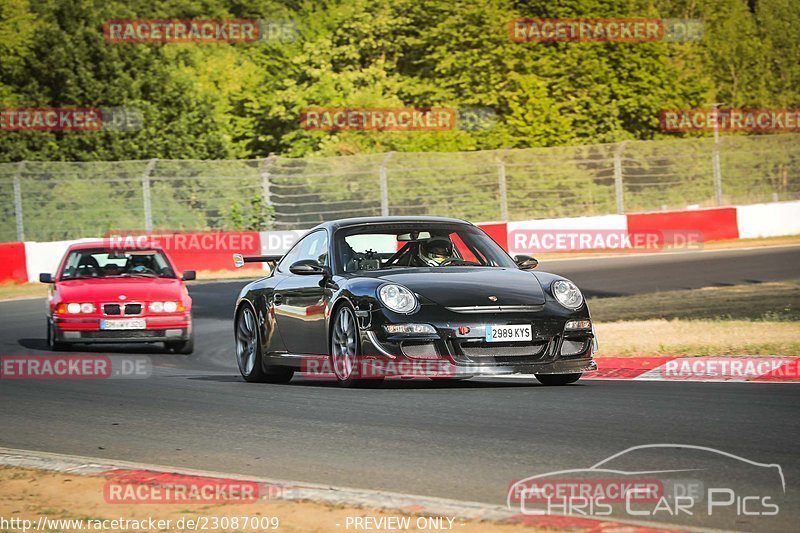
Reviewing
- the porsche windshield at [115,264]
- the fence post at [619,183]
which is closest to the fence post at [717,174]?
the fence post at [619,183]

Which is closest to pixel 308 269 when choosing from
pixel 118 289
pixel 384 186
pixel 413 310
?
pixel 413 310

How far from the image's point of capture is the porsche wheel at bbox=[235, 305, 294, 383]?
12.2 m

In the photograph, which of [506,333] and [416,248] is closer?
[506,333]

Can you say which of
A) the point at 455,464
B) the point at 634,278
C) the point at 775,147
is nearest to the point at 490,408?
the point at 455,464

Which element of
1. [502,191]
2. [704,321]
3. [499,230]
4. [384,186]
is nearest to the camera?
[704,321]

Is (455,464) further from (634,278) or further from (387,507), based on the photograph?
(634,278)

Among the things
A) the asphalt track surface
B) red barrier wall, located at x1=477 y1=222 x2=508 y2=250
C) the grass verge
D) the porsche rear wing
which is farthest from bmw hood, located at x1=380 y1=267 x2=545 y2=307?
red barrier wall, located at x1=477 y1=222 x2=508 y2=250

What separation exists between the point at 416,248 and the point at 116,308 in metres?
6.14

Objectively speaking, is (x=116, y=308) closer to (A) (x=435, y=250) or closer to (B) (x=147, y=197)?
(A) (x=435, y=250)

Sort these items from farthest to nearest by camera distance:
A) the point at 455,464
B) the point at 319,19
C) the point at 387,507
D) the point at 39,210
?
1. the point at 319,19
2. the point at 39,210
3. the point at 455,464
4. the point at 387,507

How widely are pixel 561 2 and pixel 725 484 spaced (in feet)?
153

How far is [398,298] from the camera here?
9.99m

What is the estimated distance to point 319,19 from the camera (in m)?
57.4

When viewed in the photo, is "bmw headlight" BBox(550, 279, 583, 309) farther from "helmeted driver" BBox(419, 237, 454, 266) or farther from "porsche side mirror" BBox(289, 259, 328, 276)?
"porsche side mirror" BBox(289, 259, 328, 276)
